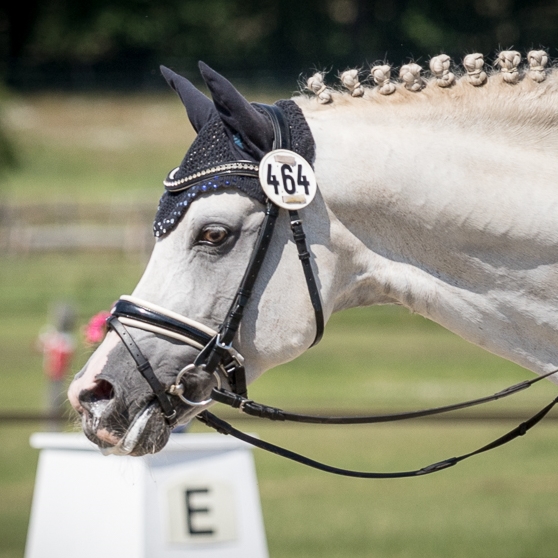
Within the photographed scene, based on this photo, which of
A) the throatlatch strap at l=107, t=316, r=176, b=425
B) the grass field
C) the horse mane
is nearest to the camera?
the throatlatch strap at l=107, t=316, r=176, b=425

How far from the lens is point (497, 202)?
2822mm

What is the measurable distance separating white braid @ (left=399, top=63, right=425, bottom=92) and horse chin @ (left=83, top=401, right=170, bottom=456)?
1.29m

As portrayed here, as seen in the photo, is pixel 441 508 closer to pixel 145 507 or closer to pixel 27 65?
pixel 145 507

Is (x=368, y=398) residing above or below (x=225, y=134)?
above

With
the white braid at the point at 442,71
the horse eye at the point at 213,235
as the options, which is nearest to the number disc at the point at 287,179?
the horse eye at the point at 213,235

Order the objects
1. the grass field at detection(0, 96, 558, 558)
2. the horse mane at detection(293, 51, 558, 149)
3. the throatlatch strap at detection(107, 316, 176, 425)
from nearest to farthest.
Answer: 1. the throatlatch strap at detection(107, 316, 176, 425)
2. the horse mane at detection(293, 51, 558, 149)
3. the grass field at detection(0, 96, 558, 558)

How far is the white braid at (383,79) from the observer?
2994 millimetres

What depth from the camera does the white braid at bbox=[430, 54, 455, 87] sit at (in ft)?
9.73

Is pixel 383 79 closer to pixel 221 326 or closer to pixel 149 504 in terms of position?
pixel 221 326

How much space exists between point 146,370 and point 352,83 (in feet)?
3.74

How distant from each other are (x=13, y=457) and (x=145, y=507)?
6302mm

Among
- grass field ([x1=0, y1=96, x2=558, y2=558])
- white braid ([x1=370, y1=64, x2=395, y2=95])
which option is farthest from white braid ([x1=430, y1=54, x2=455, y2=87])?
grass field ([x1=0, y1=96, x2=558, y2=558])

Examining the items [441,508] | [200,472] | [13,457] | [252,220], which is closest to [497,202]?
[252,220]

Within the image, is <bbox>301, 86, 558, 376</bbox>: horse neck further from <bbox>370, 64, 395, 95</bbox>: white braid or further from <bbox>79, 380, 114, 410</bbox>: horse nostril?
<bbox>79, 380, 114, 410</bbox>: horse nostril
